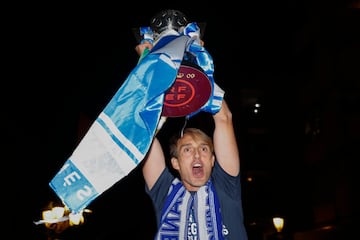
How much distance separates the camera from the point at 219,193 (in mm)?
2191

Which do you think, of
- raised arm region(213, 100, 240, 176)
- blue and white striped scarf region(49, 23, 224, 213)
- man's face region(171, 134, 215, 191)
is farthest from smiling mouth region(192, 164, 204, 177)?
blue and white striped scarf region(49, 23, 224, 213)

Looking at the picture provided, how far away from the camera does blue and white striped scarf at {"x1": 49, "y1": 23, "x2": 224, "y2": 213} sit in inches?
64.7

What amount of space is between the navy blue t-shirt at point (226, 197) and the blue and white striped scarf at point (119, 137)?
680 mm

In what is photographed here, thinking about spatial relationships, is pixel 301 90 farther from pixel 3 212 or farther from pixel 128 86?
pixel 128 86

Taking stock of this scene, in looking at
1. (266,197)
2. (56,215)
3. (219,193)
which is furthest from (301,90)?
(219,193)

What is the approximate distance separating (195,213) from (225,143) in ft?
1.39

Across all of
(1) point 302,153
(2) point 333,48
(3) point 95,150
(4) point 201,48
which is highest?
(2) point 333,48

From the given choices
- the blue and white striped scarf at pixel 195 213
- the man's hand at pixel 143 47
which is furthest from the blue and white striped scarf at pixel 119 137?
the blue and white striped scarf at pixel 195 213

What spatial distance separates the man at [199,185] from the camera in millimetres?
2123

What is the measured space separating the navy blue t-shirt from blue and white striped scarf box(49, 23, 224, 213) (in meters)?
0.68

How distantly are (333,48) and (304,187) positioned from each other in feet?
16.7

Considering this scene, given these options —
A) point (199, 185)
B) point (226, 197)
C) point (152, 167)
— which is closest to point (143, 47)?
point (152, 167)

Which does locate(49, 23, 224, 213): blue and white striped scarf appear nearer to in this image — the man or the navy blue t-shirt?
the man

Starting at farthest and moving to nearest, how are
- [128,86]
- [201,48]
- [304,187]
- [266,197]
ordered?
[266,197] → [304,187] → [201,48] → [128,86]
